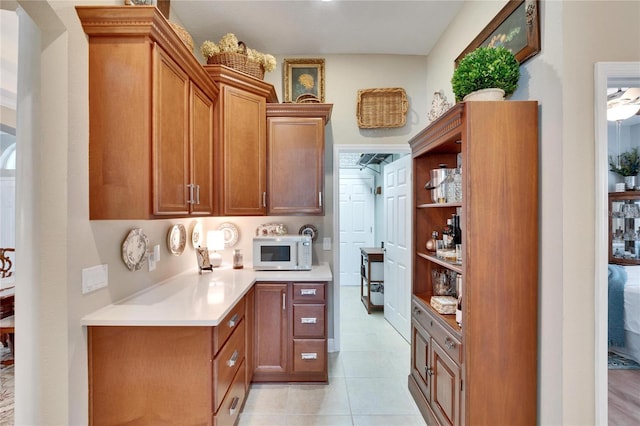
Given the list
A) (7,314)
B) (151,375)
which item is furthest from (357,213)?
(7,314)

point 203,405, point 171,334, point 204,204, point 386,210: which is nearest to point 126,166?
point 204,204

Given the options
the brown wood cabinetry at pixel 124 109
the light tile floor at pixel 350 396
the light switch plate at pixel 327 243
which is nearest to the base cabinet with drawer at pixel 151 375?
the brown wood cabinetry at pixel 124 109

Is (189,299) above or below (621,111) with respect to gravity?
below

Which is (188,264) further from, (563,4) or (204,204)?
(563,4)

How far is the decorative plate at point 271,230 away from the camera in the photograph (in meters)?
3.01

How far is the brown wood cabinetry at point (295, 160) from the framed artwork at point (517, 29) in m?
1.37

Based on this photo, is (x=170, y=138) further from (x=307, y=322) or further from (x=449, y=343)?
(x=449, y=343)

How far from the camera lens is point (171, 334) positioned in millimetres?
1507

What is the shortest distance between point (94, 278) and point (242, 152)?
1448mm

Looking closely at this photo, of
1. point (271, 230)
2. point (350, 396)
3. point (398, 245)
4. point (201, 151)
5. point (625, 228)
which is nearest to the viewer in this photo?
point (201, 151)

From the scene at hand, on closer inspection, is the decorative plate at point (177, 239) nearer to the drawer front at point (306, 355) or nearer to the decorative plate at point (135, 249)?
the decorative plate at point (135, 249)

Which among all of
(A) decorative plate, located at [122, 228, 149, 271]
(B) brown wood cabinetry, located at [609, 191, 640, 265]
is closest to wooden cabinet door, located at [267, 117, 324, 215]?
(A) decorative plate, located at [122, 228, 149, 271]

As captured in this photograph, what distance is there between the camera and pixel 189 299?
1826mm

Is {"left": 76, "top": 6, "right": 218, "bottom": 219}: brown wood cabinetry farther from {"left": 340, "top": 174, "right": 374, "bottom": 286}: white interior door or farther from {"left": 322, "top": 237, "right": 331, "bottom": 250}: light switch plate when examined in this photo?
{"left": 340, "top": 174, "right": 374, "bottom": 286}: white interior door
